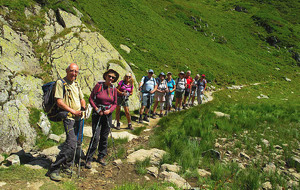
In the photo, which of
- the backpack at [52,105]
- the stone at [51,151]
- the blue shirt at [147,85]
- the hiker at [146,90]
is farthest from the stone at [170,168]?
the blue shirt at [147,85]

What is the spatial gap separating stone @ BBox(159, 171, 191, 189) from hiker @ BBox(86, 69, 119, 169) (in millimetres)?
1687

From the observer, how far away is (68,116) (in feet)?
14.6

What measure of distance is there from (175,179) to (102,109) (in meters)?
2.62

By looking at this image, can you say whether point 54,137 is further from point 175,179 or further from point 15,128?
point 175,179

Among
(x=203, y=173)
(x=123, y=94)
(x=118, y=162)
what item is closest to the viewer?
(x=203, y=173)

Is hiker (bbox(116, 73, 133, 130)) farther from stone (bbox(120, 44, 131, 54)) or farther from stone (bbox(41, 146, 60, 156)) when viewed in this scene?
stone (bbox(120, 44, 131, 54))

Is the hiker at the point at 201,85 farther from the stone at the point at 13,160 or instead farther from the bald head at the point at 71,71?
the stone at the point at 13,160

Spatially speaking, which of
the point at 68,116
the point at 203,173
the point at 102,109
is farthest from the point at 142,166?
the point at 68,116

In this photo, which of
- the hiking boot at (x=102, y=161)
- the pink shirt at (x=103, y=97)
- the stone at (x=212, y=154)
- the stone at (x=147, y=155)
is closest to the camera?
the hiking boot at (x=102, y=161)

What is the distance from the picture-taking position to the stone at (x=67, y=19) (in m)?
10.6

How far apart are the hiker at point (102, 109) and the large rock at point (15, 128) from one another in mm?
1881

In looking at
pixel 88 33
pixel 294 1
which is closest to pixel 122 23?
pixel 88 33

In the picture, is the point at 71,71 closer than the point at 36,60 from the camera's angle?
Yes

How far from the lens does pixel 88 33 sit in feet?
37.1
